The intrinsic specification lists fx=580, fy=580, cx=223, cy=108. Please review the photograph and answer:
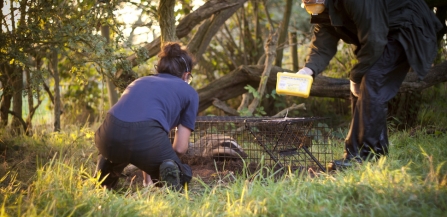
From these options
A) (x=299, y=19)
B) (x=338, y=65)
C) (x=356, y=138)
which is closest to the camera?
(x=356, y=138)

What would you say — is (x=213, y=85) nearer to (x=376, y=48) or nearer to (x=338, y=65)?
(x=338, y=65)

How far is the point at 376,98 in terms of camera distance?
4.45 meters

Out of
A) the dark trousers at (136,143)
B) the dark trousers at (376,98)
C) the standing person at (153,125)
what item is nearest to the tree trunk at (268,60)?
the dark trousers at (376,98)

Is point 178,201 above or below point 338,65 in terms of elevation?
below

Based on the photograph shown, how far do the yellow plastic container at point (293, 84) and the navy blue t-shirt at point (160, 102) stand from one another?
64cm

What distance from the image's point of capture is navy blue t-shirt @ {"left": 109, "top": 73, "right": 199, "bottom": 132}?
3947 mm

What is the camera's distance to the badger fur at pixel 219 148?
5406 millimetres

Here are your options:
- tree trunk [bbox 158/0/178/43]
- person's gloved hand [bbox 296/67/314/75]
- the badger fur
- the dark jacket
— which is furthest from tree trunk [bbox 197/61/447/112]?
person's gloved hand [bbox 296/67/314/75]

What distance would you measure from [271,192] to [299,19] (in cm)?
859

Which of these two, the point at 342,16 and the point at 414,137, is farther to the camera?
the point at 414,137

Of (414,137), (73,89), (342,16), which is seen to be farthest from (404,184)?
(73,89)

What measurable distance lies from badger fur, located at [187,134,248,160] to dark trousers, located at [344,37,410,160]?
4.08 ft

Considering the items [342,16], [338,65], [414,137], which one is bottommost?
[414,137]

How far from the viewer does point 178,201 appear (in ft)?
11.7
